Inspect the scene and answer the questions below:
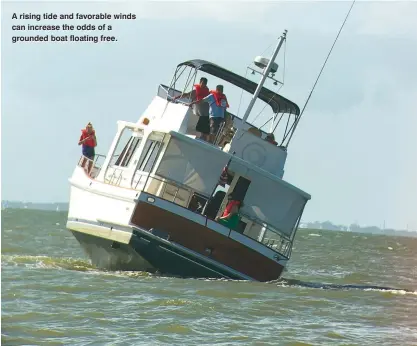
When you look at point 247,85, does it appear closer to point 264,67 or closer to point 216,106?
point 264,67

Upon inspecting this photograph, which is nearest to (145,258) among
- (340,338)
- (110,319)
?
(110,319)

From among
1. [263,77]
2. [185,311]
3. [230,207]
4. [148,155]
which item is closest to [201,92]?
[263,77]

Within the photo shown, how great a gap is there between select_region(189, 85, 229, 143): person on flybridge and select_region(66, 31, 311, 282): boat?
171 millimetres

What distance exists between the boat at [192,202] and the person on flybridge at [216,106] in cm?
17

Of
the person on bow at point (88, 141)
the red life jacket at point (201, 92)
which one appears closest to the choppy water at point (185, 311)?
the person on bow at point (88, 141)

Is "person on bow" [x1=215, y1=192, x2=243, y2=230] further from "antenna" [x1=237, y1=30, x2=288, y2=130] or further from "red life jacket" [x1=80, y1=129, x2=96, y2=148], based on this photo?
"red life jacket" [x1=80, y1=129, x2=96, y2=148]

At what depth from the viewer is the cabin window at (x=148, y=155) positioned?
1987 cm

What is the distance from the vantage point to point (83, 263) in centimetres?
2359

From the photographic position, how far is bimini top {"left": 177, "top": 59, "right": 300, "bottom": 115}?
21000 mm

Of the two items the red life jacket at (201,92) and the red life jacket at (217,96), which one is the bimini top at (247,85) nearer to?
the red life jacket at (201,92)

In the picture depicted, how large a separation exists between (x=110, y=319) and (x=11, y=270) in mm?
6402

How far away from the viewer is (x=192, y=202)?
19.5m

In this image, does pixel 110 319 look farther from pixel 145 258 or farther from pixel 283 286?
pixel 283 286

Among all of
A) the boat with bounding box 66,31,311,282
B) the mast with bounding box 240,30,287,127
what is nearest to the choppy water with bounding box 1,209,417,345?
the boat with bounding box 66,31,311,282
